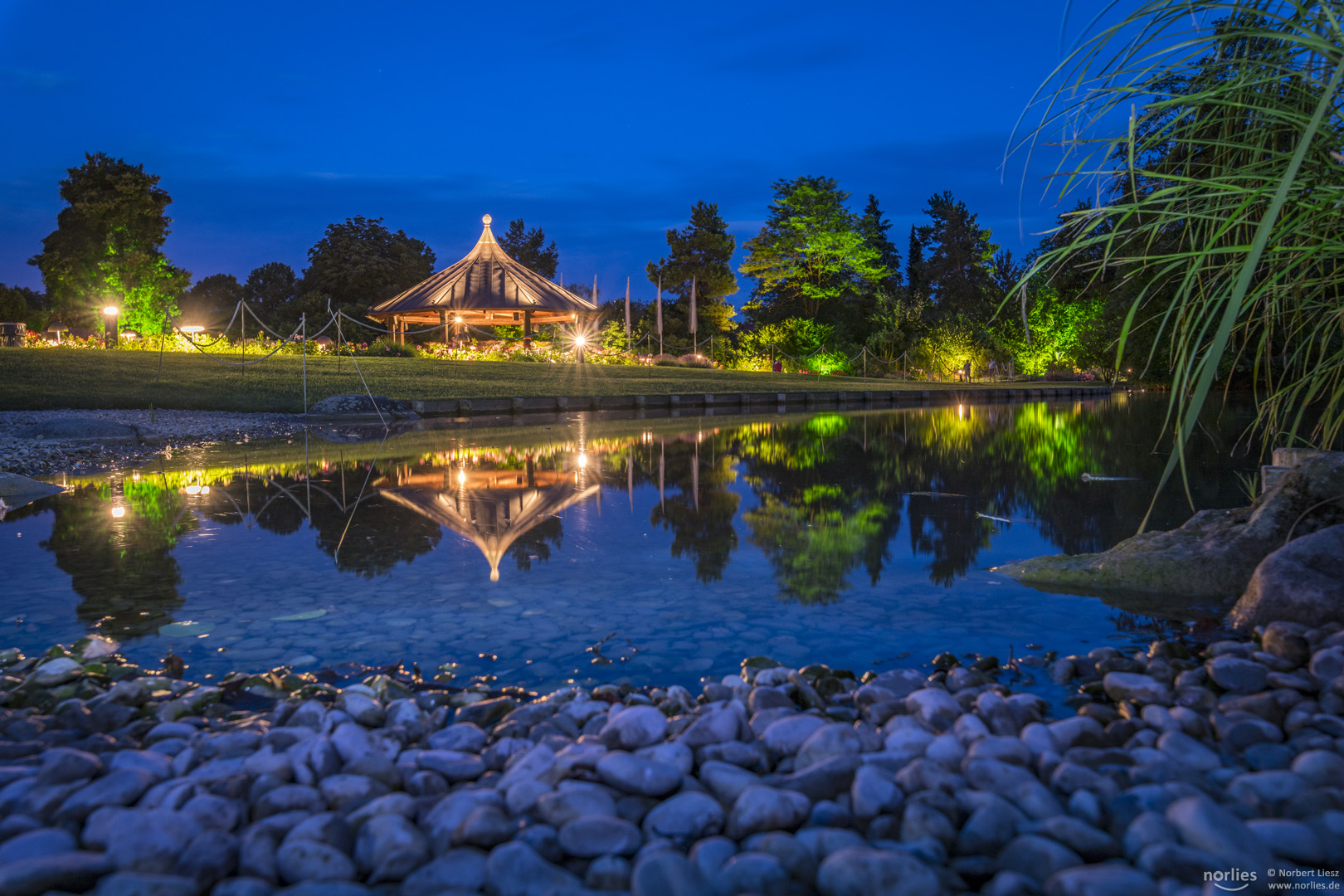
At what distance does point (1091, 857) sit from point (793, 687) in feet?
3.12

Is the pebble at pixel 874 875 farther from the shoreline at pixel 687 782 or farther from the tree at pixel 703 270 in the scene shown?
the tree at pixel 703 270

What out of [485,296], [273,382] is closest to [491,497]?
[273,382]

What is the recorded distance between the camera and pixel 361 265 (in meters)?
48.9

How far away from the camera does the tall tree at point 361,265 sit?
161ft

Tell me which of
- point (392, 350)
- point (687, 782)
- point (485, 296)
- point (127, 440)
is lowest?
point (687, 782)

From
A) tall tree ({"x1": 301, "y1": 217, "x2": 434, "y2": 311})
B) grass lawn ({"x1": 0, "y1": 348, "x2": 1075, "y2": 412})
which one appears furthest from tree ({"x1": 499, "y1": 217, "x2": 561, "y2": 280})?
grass lawn ({"x1": 0, "y1": 348, "x2": 1075, "y2": 412})

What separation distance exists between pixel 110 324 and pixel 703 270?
28353 mm

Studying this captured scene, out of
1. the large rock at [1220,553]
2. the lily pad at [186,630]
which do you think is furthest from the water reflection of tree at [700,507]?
the lily pad at [186,630]

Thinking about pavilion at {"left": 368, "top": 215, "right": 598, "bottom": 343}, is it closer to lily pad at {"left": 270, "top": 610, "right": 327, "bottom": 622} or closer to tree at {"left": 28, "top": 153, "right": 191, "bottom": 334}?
tree at {"left": 28, "top": 153, "right": 191, "bottom": 334}

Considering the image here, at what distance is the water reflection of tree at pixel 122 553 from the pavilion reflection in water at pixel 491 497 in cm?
142

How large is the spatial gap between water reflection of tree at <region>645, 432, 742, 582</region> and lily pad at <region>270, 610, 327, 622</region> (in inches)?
65.3

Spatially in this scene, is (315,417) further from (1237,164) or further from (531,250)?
(531,250)

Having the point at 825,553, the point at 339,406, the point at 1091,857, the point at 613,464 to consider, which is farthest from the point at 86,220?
the point at 1091,857

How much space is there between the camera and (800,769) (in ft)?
6.41
